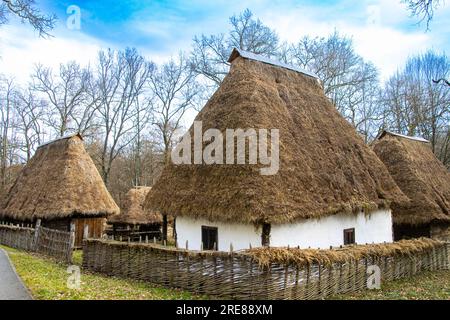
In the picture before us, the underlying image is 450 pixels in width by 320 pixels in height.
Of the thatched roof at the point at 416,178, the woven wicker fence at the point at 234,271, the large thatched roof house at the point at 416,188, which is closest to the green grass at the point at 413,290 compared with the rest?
the woven wicker fence at the point at 234,271

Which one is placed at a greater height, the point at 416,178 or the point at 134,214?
the point at 416,178

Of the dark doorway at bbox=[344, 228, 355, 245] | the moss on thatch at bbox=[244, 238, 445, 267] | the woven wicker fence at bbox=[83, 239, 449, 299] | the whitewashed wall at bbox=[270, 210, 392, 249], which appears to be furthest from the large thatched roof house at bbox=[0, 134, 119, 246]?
the moss on thatch at bbox=[244, 238, 445, 267]

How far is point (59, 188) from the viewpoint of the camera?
68.2ft

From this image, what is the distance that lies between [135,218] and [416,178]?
1673 cm

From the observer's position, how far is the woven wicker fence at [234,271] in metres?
9.14

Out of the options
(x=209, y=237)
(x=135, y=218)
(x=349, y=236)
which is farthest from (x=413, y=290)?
(x=135, y=218)

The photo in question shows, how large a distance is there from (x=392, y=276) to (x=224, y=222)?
19.7 feet

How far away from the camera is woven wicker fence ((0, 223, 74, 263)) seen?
15320 mm

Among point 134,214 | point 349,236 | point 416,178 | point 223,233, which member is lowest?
point 349,236

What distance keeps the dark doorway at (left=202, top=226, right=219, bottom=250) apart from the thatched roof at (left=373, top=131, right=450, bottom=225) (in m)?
10.4

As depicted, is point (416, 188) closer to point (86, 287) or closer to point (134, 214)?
point (134, 214)

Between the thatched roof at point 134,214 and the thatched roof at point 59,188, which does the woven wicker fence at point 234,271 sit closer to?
the thatched roof at point 59,188

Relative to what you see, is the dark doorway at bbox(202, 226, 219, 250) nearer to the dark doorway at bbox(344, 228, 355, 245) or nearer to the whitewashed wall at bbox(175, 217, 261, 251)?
the whitewashed wall at bbox(175, 217, 261, 251)

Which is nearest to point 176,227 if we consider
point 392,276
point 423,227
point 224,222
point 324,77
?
point 224,222
